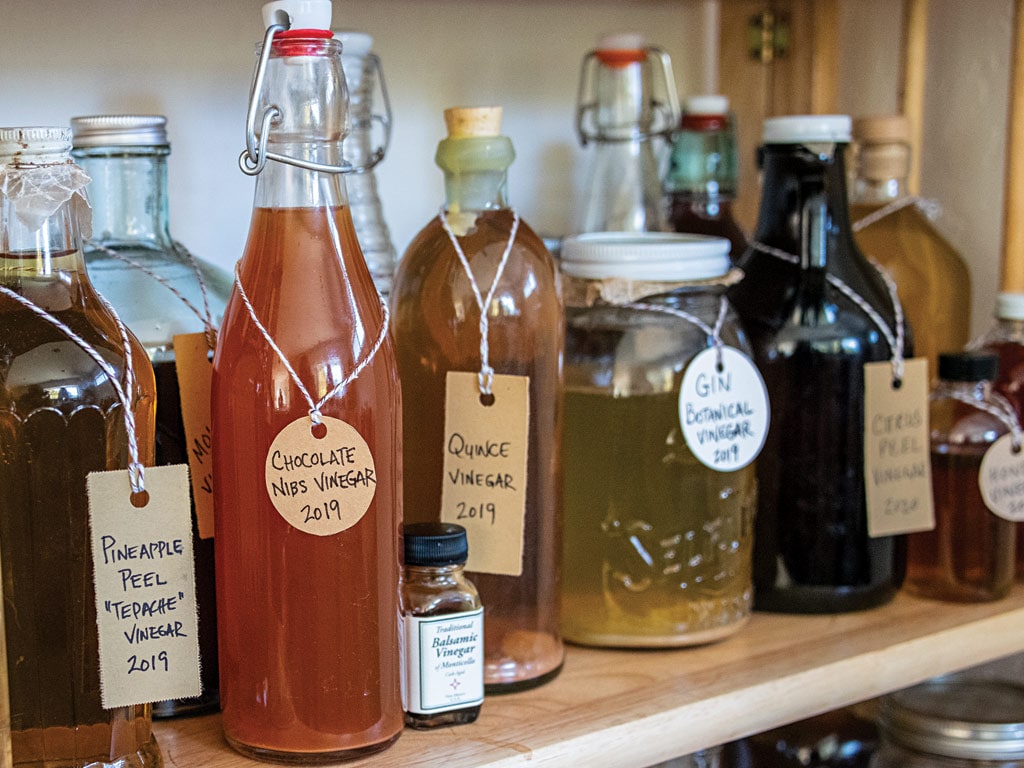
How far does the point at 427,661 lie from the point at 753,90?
704 millimetres

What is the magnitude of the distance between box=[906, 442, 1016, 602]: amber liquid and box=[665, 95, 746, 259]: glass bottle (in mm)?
226

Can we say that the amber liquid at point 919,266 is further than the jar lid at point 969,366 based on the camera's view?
Yes

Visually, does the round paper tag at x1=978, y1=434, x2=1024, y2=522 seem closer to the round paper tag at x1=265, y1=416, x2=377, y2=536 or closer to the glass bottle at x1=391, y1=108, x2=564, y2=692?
the glass bottle at x1=391, y1=108, x2=564, y2=692

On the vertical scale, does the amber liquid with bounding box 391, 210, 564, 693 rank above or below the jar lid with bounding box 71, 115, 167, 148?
below

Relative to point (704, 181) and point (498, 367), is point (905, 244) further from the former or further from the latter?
point (498, 367)

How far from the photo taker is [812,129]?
0.82 meters

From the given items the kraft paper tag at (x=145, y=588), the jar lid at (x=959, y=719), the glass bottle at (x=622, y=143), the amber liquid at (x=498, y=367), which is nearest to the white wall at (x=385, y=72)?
the glass bottle at (x=622, y=143)

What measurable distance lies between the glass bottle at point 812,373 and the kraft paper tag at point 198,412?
368 mm

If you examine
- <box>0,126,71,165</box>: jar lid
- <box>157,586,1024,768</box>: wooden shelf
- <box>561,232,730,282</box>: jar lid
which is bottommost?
<box>157,586,1024,768</box>: wooden shelf

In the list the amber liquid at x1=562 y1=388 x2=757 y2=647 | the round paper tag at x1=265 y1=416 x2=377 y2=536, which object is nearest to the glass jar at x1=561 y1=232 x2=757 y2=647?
the amber liquid at x1=562 y1=388 x2=757 y2=647

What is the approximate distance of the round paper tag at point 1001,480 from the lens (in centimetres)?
85

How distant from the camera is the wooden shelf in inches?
25.1

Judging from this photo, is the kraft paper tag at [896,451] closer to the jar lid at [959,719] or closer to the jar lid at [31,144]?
the jar lid at [959,719]

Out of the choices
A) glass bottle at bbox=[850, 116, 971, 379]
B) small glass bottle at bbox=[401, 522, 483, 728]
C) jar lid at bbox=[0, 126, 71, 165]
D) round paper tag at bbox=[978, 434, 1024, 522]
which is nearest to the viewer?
jar lid at bbox=[0, 126, 71, 165]
